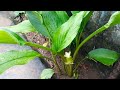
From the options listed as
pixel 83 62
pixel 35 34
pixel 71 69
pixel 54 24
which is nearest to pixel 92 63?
pixel 83 62

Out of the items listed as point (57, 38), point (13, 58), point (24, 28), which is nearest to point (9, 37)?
point (13, 58)

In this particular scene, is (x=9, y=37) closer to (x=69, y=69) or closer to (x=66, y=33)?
(x=66, y=33)

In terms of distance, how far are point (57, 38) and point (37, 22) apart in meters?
0.25

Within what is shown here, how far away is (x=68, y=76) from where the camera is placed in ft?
6.70

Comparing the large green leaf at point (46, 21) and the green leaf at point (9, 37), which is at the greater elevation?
the green leaf at point (9, 37)

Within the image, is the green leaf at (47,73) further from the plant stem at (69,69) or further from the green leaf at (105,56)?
the green leaf at (105,56)

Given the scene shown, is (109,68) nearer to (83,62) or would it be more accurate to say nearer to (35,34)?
(83,62)

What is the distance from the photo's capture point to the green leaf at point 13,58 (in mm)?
1771

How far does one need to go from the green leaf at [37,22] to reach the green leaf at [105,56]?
0.35m

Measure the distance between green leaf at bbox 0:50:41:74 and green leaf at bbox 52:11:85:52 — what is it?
17 centimetres

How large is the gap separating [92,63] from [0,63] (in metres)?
0.69

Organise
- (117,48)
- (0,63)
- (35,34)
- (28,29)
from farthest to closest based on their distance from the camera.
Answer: (35,34)
(28,29)
(117,48)
(0,63)

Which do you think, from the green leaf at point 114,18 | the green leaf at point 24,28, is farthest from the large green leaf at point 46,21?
the green leaf at point 114,18

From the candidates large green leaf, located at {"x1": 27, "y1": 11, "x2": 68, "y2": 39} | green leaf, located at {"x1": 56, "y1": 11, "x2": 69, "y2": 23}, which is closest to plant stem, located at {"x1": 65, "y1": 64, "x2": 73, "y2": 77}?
large green leaf, located at {"x1": 27, "y1": 11, "x2": 68, "y2": 39}
